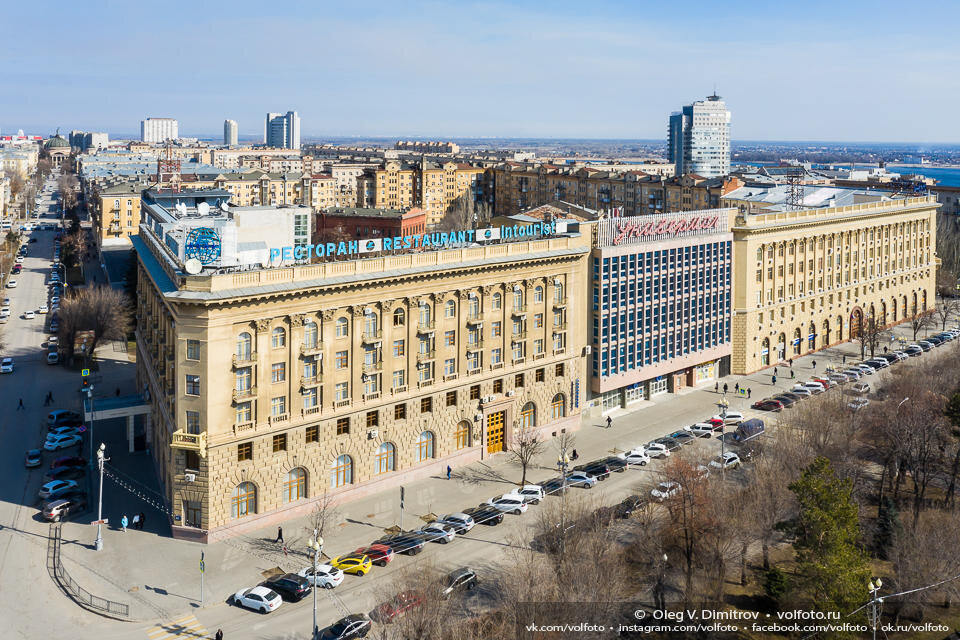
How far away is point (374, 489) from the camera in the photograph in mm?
66625

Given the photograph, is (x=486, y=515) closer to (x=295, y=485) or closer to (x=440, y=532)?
(x=440, y=532)

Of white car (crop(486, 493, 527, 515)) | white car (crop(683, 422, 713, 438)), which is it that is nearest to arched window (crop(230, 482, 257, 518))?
white car (crop(486, 493, 527, 515))

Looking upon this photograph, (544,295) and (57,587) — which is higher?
(544,295)

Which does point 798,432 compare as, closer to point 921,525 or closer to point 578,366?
point 921,525

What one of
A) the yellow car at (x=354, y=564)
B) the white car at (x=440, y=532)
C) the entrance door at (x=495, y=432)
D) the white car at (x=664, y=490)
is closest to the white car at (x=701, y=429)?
the white car at (x=664, y=490)

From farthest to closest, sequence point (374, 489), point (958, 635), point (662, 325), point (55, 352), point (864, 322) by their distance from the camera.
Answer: point (864, 322)
point (55, 352)
point (662, 325)
point (374, 489)
point (958, 635)

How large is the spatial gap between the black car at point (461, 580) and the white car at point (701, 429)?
3479 cm

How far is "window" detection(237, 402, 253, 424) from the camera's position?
58500mm

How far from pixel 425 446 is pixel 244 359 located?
18.4 metres

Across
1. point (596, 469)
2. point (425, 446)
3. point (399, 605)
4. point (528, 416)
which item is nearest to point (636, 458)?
point (596, 469)

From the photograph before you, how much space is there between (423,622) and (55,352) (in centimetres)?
8376

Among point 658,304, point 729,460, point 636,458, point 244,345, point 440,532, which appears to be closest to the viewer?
point 244,345

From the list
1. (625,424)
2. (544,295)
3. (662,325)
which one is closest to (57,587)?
(544,295)

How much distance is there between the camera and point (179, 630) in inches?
1869
